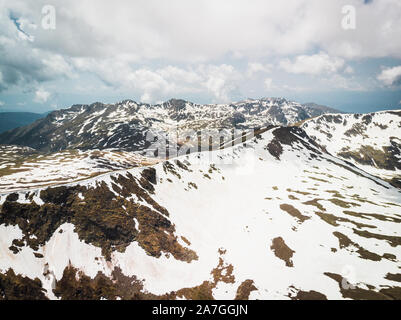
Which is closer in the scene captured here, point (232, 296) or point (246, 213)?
point (232, 296)

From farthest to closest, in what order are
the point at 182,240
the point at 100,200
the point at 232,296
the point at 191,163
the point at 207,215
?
the point at 191,163
the point at 207,215
the point at 182,240
the point at 100,200
the point at 232,296

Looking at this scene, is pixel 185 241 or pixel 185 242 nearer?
pixel 185 242

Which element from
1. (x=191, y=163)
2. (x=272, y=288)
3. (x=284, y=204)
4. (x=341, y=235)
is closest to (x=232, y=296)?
(x=272, y=288)

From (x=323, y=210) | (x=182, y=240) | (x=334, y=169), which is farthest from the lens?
(x=334, y=169)

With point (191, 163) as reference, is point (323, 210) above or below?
below

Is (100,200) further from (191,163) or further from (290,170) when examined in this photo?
(290,170)

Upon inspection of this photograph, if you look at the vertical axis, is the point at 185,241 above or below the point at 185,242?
above

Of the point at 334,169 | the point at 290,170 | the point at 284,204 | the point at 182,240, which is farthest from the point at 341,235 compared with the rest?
the point at 334,169

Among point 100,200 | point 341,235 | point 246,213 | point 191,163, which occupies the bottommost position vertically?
point 341,235
